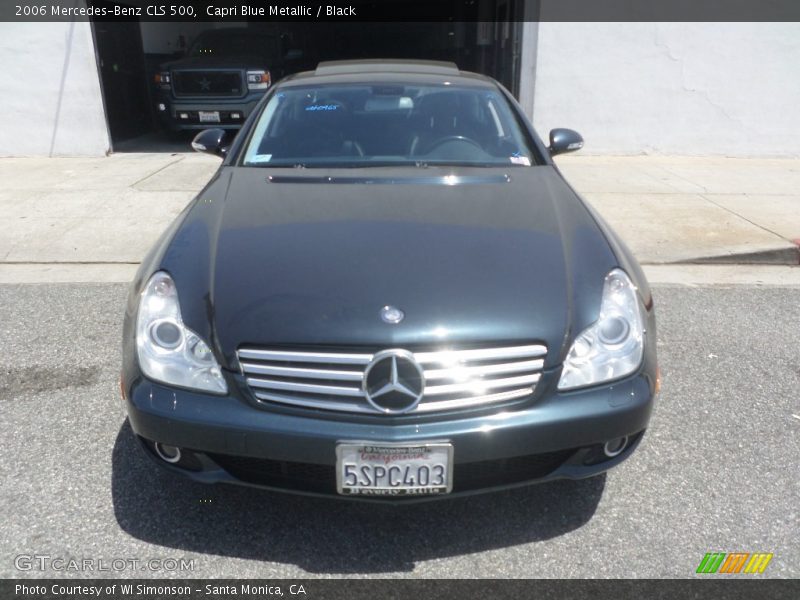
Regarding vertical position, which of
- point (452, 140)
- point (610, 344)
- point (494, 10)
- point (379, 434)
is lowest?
point (494, 10)

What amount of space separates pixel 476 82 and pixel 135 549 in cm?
302

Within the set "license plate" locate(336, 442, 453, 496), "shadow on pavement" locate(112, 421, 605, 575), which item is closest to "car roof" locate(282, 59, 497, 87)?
"shadow on pavement" locate(112, 421, 605, 575)

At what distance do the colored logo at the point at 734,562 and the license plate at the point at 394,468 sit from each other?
928mm

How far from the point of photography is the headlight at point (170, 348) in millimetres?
2266

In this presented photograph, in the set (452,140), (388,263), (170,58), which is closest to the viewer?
(388,263)

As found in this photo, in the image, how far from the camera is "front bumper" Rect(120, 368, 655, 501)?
218 cm

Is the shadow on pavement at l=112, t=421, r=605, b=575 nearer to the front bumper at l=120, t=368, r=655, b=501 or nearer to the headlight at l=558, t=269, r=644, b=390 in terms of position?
the front bumper at l=120, t=368, r=655, b=501

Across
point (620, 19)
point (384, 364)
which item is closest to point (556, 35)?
point (620, 19)

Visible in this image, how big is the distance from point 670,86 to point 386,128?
6.98 meters

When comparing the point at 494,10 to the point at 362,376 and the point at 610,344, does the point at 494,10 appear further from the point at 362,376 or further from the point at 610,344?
the point at 362,376

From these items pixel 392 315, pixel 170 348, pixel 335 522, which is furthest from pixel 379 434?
pixel 170 348

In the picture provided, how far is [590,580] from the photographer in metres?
2.32

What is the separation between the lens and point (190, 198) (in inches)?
279

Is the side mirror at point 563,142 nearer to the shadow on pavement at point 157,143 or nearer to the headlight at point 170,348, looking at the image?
the headlight at point 170,348
